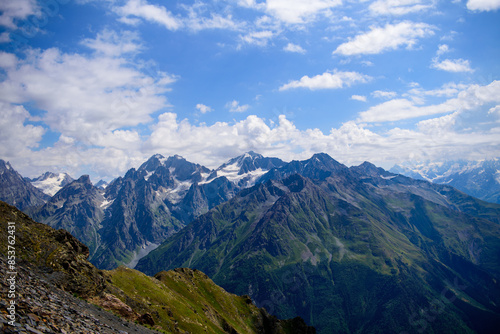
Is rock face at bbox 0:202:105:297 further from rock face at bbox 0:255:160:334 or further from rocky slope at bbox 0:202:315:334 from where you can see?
rock face at bbox 0:255:160:334

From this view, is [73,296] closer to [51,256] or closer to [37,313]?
[51,256]

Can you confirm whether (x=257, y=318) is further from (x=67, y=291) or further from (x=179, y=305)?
(x=67, y=291)

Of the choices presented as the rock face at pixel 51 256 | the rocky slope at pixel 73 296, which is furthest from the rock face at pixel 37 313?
the rock face at pixel 51 256

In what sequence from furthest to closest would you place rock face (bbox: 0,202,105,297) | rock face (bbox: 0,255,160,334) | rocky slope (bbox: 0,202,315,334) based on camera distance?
rock face (bbox: 0,202,105,297) → rocky slope (bbox: 0,202,315,334) → rock face (bbox: 0,255,160,334)

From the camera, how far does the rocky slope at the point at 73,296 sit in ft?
84.6

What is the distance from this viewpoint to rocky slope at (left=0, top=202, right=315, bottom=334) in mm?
25797

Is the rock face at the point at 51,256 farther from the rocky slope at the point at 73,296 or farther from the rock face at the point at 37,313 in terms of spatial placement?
the rock face at the point at 37,313

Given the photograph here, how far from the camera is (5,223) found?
149 ft

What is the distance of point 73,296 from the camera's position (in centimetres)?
4319

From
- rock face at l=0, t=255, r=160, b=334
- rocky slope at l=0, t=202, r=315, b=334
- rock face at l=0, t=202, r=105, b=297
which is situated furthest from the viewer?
rock face at l=0, t=202, r=105, b=297

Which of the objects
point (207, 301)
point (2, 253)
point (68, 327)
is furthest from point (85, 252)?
point (207, 301)

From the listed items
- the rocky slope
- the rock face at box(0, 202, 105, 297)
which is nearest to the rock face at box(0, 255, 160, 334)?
the rocky slope

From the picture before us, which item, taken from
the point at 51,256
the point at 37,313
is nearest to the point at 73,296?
the point at 51,256

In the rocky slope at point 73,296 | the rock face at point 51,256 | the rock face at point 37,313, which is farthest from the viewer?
the rock face at point 51,256
